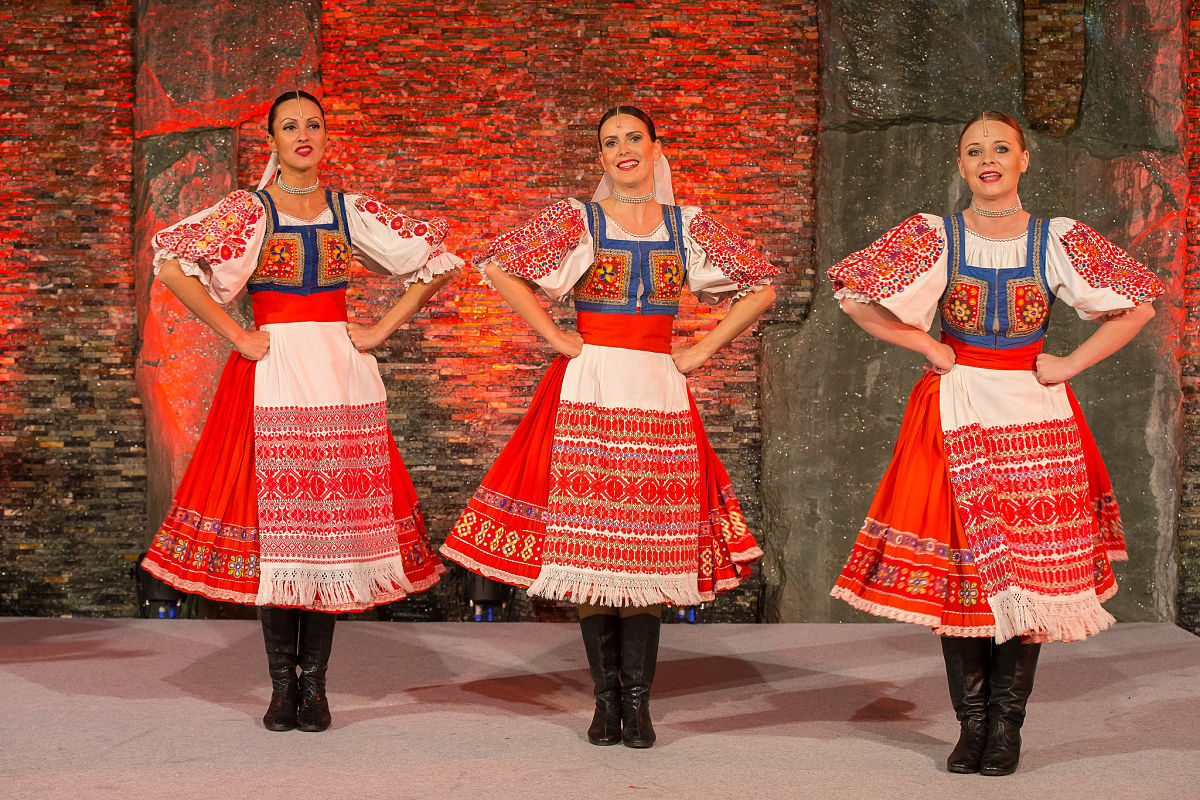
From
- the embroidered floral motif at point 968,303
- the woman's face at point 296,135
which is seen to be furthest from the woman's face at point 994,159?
the woman's face at point 296,135

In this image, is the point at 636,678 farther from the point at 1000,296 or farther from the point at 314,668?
the point at 1000,296

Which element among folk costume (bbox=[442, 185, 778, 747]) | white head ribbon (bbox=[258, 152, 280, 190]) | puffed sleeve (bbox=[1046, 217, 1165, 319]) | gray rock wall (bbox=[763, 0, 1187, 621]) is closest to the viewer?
puffed sleeve (bbox=[1046, 217, 1165, 319])

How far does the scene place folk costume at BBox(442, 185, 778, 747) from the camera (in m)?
3.06

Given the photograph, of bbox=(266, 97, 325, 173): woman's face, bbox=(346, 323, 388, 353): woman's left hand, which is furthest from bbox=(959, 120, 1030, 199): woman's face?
bbox=(266, 97, 325, 173): woman's face

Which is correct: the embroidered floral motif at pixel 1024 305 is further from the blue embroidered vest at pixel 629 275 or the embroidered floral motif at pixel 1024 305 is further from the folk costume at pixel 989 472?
the blue embroidered vest at pixel 629 275

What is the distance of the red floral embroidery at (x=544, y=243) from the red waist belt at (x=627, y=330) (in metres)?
0.18

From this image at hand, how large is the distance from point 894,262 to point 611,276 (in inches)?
27.3

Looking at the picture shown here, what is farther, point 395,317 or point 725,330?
point 395,317

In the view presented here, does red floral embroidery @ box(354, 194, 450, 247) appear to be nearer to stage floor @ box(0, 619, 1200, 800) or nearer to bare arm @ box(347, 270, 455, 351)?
bare arm @ box(347, 270, 455, 351)

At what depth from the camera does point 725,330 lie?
10.5 ft

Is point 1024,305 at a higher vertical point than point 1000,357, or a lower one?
higher

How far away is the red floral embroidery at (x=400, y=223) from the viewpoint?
335cm

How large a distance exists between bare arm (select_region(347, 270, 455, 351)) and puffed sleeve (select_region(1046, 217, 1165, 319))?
5.14 feet

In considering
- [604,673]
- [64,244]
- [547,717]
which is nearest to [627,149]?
[604,673]
